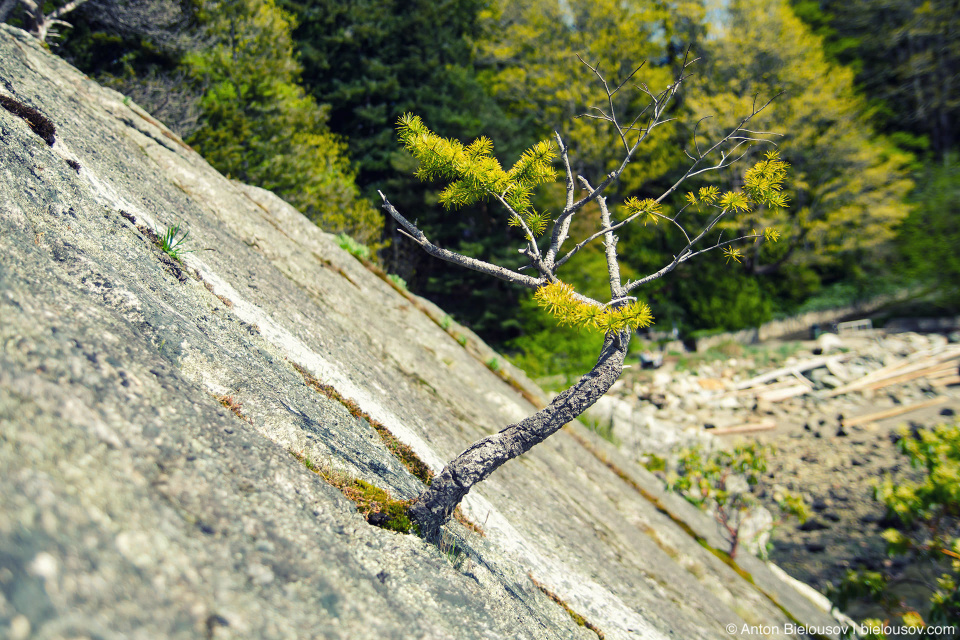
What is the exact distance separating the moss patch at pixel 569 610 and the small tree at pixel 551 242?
0.97 meters

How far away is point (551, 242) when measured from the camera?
2430 millimetres

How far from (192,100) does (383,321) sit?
9166mm

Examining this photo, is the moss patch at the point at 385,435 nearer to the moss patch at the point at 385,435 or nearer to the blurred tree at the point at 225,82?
the moss patch at the point at 385,435

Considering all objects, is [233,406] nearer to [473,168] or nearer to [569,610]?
[473,168]

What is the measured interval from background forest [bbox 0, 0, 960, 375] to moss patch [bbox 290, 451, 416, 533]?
446 inches

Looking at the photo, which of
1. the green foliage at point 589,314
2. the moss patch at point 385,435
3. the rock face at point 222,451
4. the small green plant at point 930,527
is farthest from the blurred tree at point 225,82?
the small green plant at point 930,527

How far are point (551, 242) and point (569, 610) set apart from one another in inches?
85.1

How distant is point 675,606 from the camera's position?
3943mm

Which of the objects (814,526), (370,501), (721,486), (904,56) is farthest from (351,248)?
(904,56)

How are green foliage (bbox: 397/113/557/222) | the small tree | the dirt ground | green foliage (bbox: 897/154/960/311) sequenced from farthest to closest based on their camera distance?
green foliage (bbox: 897/154/960/311)
the dirt ground
green foliage (bbox: 397/113/557/222)
the small tree

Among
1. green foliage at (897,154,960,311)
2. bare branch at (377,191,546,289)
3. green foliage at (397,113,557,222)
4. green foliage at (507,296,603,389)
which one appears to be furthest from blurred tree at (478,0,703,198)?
bare branch at (377,191,546,289)

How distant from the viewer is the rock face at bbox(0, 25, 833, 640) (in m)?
1.20

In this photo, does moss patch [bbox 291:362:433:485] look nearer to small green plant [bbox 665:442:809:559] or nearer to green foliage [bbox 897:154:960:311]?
small green plant [bbox 665:442:809:559]

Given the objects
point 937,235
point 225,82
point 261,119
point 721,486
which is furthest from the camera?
point 937,235
